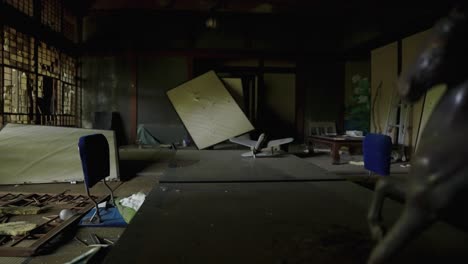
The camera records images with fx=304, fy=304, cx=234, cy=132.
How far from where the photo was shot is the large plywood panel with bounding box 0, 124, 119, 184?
3.38 meters

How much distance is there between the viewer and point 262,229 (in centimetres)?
91

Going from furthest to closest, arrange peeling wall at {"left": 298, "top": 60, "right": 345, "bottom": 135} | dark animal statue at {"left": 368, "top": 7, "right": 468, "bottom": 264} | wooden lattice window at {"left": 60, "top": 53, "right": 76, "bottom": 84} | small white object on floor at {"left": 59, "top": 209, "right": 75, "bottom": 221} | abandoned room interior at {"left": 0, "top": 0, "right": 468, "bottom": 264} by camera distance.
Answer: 1. peeling wall at {"left": 298, "top": 60, "right": 345, "bottom": 135}
2. wooden lattice window at {"left": 60, "top": 53, "right": 76, "bottom": 84}
3. small white object on floor at {"left": 59, "top": 209, "right": 75, "bottom": 221}
4. abandoned room interior at {"left": 0, "top": 0, "right": 468, "bottom": 264}
5. dark animal statue at {"left": 368, "top": 7, "right": 468, "bottom": 264}

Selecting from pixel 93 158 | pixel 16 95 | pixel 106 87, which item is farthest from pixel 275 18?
pixel 93 158

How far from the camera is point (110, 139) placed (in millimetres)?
3629

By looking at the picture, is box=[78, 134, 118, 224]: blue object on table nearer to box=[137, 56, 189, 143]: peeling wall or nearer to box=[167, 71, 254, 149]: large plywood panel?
box=[167, 71, 254, 149]: large plywood panel

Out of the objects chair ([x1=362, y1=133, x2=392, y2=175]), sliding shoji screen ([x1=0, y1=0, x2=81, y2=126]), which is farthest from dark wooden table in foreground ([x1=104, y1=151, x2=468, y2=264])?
sliding shoji screen ([x1=0, y1=0, x2=81, y2=126])

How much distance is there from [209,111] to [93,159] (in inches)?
130

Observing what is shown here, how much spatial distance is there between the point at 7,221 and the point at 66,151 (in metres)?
1.37

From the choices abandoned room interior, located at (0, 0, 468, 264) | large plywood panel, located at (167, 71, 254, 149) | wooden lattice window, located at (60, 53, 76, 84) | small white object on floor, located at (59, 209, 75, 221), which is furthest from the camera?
wooden lattice window, located at (60, 53, 76, 84)

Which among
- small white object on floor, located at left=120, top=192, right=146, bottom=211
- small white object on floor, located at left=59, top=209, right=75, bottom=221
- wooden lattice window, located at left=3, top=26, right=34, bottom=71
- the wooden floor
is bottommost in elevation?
small white object on floor, located at left=59, top=209, right=75, bottom=221

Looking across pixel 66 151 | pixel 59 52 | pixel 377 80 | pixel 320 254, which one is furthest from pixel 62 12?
pixel 320 254

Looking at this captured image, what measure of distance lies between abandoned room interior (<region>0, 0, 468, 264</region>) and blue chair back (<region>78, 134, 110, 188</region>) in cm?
1

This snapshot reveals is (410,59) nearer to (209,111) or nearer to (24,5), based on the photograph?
(209,111)

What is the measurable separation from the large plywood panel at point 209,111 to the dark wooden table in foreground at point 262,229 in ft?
11.9
